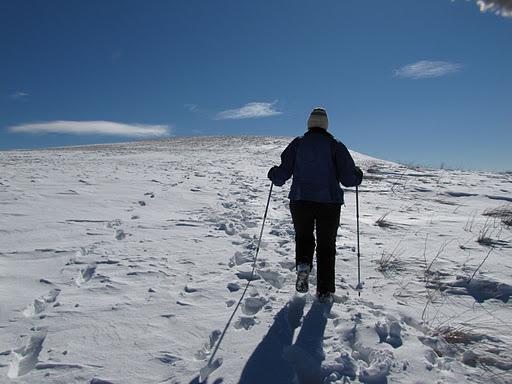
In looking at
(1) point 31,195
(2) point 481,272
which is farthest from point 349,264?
(1) point 31,195

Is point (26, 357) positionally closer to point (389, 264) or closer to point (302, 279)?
point (302, 279)

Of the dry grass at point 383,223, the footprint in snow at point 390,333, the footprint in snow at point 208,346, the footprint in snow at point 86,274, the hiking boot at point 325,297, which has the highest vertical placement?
the dry grass at point 383,223

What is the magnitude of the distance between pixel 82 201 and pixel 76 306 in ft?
18.7

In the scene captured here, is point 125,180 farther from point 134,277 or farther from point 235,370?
point 235,370

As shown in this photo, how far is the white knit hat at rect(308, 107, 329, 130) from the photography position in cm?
451

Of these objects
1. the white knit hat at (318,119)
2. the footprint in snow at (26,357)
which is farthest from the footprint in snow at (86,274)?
the white knit hat at (318,119)

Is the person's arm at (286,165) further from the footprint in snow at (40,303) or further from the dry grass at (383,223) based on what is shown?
the dry grass at (383,223)

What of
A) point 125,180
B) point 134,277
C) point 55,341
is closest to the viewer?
point 55,341

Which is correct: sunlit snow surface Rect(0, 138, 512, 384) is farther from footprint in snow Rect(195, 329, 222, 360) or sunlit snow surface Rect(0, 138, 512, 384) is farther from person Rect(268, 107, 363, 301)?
person Rect(268, 107, 363, 301)

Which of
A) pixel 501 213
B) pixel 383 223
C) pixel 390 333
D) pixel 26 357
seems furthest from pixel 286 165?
pixel 501 213

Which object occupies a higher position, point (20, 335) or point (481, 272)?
point (481, 272)

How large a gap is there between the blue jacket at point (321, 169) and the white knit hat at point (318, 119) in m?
0.05

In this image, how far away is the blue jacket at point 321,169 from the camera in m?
4.39

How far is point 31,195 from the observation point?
9.18 meters
